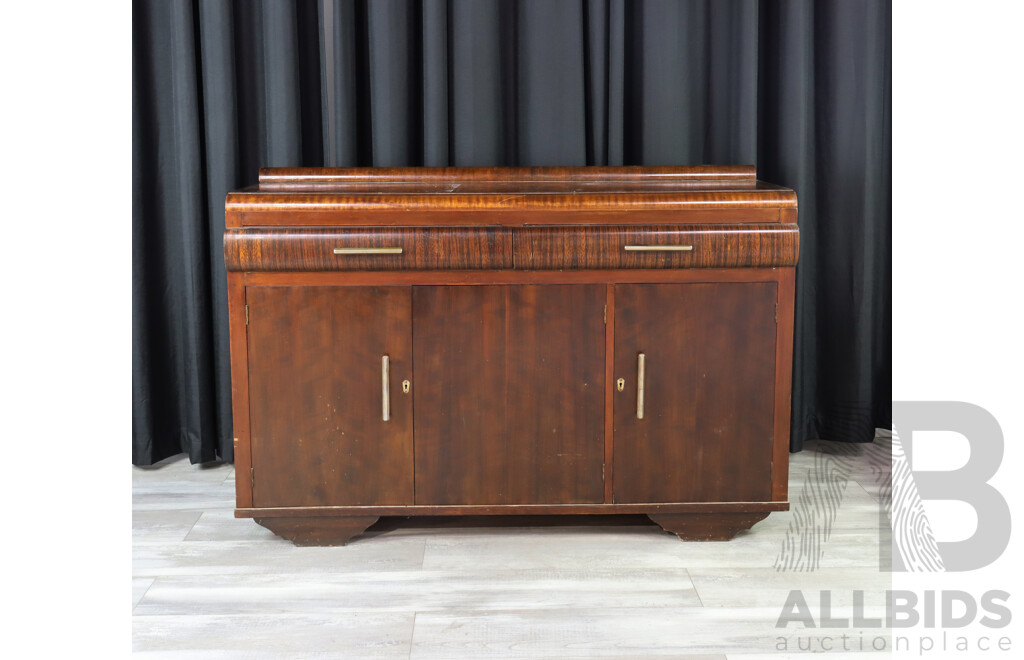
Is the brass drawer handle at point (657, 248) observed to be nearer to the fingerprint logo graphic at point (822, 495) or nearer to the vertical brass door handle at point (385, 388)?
the vertical brass door handle at point (385, 388)

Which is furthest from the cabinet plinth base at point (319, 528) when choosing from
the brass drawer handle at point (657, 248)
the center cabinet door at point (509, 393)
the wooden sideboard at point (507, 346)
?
the brass drawer handle at point (657, 248)

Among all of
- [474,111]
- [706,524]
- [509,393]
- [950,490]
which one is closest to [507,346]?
[509,393]

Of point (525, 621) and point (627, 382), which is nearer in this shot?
point (525, 621)

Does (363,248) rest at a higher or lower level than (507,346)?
higher

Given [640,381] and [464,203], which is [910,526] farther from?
[464,203]

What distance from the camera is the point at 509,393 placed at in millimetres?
1894

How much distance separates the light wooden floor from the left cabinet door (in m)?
0.15

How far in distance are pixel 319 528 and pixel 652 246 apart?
37.3 inches

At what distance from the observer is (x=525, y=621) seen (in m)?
1.62
